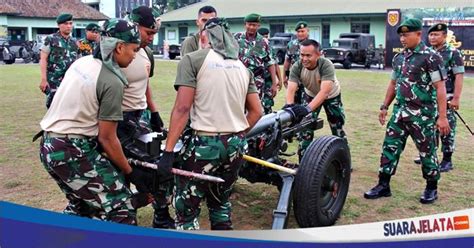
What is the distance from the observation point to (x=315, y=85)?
5.53 metres

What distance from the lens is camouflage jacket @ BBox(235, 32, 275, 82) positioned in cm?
660

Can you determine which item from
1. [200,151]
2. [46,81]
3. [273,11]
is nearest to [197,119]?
[200,151]

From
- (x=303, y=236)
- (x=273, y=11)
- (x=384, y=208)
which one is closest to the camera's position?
(x=303, y=236)

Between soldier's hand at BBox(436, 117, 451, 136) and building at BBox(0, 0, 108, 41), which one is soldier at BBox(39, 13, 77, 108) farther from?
building at BBox(0, 0, 108, 41)

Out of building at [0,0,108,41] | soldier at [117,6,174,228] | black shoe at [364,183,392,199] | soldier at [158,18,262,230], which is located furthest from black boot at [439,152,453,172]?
building at [0,0,108,41]

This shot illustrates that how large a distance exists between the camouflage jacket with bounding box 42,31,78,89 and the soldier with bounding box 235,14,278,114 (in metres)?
2.48

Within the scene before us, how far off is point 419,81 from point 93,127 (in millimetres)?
3062

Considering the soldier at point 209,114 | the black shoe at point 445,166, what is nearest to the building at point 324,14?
the black shoe at point 445,166

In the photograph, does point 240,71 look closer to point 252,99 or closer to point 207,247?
point 252,99

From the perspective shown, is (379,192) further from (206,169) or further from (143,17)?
(143,17)

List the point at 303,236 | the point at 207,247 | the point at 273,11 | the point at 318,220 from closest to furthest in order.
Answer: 1. the point at 207,247
2. the point at 303,236
3. the point at 318,220
4. the point at 273,11

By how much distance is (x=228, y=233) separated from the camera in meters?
2.35

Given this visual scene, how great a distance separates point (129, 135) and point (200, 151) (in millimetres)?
761

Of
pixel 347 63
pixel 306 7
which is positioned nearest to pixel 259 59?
pixel 347 63
